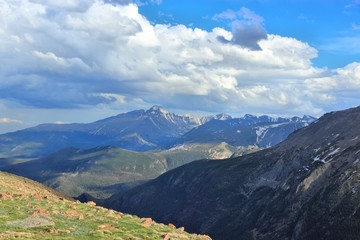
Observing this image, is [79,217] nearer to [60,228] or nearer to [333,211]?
[60,228]

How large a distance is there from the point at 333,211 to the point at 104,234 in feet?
569

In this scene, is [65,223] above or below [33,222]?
below

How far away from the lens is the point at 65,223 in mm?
53625

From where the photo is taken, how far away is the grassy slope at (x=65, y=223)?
47.5 metres

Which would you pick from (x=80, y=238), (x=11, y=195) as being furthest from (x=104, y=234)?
(x=11, y=195)

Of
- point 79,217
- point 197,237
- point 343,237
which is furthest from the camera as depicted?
point 343,237

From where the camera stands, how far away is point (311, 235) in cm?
19475

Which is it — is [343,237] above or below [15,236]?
below

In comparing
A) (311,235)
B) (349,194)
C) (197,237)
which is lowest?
(311,235)

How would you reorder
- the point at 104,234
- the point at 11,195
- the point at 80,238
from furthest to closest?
the point at 11,195 < the point at 104,234 < the point at 80,238

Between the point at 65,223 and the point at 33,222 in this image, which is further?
the point at 65,223

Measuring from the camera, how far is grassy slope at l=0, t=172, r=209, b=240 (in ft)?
156

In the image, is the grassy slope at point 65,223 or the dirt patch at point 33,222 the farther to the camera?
the dirt patch at point 33,222

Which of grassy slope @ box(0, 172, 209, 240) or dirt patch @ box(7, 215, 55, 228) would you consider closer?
grassy slope @ box(0, 172, 209, 240)
